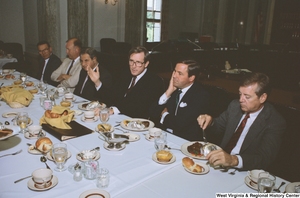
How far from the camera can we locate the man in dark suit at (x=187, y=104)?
244 cm

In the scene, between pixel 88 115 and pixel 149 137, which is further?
pixel 88 115

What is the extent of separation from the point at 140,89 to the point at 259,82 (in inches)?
58.3

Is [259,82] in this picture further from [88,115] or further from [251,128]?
[88,115]

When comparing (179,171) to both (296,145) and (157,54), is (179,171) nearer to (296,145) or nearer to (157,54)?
(296,145)

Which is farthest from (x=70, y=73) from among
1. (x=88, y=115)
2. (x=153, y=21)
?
(x=153, y=21)

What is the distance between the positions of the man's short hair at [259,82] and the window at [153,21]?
29.3ft

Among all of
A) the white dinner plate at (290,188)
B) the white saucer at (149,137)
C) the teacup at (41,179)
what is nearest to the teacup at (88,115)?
the white saucer at (149,137)

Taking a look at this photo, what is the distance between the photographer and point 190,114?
243 cm

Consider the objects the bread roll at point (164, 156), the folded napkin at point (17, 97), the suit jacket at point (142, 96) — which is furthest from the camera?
the suit jacket at point (142, 96)

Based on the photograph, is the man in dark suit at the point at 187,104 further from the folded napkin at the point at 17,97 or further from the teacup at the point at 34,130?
the folded napkin at the point at 17,97

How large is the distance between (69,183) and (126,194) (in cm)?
30

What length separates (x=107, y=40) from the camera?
308 inches

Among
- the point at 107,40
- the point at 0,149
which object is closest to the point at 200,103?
the point at 0,149

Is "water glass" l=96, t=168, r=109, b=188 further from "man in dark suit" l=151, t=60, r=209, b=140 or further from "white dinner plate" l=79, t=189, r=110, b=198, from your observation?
"man in dark suit" l=151, t=60, r=209, b=140
